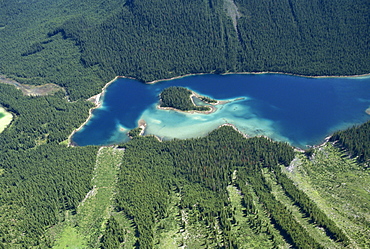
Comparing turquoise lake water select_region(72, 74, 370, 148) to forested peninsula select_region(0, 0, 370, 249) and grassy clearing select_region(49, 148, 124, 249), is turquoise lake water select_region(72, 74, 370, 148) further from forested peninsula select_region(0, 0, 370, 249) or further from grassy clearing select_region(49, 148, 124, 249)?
grassy clearing select_region(49, 148, 124, 249)

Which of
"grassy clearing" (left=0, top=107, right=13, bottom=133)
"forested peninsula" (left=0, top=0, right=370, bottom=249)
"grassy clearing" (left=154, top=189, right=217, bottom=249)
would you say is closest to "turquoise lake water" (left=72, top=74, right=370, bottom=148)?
"forested peninsula" (left=0, top=0, right=370, bottom=249)

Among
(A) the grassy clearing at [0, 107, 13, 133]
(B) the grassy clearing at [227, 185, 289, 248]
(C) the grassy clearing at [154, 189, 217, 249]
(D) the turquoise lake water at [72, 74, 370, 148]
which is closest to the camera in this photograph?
(B) the grassy clearing at [227, 185, 289, 248]

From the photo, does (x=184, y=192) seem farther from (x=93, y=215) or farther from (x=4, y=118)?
(x=4, y=118)

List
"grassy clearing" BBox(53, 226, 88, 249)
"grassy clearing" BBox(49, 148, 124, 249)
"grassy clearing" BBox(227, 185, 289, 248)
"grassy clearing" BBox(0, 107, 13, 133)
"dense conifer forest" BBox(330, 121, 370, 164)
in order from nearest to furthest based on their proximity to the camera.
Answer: "grassy clearing" BBox(227, 185, 289, 248) → "grassy clearing" BBox(53, 226, 88, 249) → "grassy clearing" BBox(49, 148, 124, 249) → "dense conifer forest" BBox(330, 121, 370, 164) → "grassy clearing" BBox(0, 107, 13, 133)

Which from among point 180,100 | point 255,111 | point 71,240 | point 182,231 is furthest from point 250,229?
point 180,100

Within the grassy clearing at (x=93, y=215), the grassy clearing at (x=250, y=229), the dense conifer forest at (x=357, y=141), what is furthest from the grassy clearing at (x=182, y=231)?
the dense conifer forest at (x=357, y=141)
